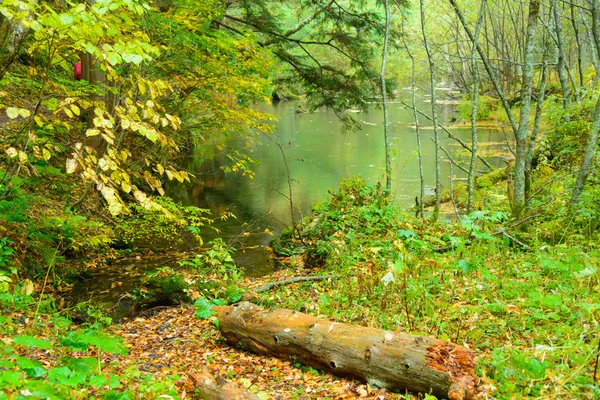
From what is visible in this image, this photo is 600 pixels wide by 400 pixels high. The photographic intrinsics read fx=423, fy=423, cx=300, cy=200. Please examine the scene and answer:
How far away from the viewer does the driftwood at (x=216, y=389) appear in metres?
3.10

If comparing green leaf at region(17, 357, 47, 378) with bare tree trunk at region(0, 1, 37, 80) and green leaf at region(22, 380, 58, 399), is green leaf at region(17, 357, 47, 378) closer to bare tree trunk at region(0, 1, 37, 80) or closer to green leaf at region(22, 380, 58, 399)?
green leaf at region(22, 380, 58, 399)

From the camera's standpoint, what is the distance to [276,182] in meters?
16.1

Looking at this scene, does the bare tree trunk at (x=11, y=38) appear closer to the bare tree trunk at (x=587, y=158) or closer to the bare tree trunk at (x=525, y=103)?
the bare tree trunk at (x=525, y=103)

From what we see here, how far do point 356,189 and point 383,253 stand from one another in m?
2.47

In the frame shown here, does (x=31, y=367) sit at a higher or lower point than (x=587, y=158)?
lower

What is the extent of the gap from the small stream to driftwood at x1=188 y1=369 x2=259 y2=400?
283cm

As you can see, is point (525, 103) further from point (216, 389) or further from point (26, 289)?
point (26, 289)

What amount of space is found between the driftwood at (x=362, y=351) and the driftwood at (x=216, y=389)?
0.79 meters

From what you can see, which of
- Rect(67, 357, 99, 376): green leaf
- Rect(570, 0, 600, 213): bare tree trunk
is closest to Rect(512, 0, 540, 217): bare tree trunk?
Rect(570, 0, 600, 213): bare tree trunk

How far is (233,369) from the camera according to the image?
13.0ft

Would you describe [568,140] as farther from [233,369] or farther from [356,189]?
[233,369]

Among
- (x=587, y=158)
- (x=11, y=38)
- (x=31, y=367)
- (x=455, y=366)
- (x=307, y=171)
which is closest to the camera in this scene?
(x=31, y=367)

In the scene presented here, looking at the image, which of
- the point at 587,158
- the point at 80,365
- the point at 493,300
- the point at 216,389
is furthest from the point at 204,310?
the point at 587,158

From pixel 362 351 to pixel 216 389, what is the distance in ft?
3.86
